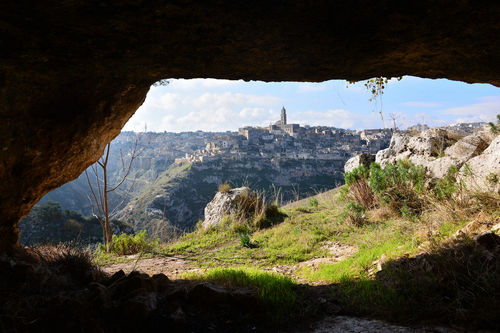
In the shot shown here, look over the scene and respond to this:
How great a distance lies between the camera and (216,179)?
8750cm

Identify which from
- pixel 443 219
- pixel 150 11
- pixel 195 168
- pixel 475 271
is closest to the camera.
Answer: pixel 150 11

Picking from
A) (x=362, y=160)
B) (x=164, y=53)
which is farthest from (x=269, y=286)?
(x=362, y=160)

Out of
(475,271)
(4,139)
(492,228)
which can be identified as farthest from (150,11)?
(492,228)

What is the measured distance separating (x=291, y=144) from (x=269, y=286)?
380 ft

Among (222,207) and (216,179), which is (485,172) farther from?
(216,179)

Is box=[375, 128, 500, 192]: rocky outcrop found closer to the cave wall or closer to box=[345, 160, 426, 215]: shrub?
box=[345, 160, 426, 215]: shrub

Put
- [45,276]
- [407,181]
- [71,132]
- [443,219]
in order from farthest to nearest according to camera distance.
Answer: [407,181] → [443,219] → [71,132] → [45,276]

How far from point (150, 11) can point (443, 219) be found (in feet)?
14.8

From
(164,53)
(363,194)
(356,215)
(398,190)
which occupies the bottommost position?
(356,215)

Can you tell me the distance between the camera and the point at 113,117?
2.97 meters

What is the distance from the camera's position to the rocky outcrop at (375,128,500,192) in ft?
12.8

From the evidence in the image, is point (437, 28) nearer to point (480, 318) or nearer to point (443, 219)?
point (480, 318)

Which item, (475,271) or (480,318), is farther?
(475,271)

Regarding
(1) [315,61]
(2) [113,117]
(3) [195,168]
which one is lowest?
(3) [195,168]
